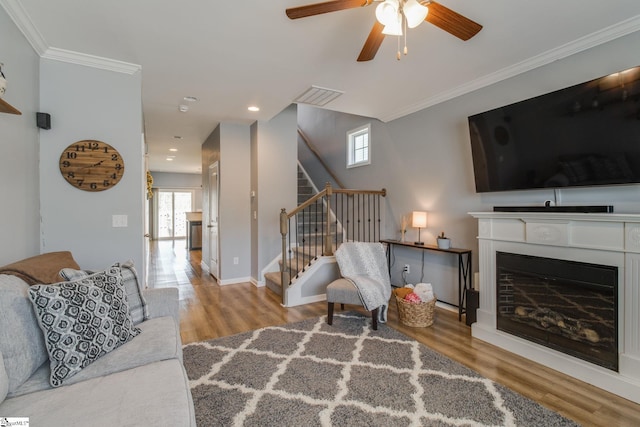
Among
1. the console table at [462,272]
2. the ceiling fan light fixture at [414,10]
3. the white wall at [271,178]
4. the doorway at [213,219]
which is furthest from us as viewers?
the doorway at [213,219]

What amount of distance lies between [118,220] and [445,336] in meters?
3.25

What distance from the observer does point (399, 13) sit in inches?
62.0

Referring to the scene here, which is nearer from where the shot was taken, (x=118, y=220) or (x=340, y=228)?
(x=118, y=220)

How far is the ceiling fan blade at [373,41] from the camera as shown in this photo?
5.83 ft

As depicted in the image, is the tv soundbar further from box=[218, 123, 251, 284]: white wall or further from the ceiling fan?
box=[218, 123, 251, 284]: white wall

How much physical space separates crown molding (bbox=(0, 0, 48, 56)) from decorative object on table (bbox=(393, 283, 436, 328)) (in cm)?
382

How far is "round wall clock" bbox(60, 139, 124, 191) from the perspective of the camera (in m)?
2.57

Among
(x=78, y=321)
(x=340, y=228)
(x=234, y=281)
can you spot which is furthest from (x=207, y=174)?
(x=78, y=321)

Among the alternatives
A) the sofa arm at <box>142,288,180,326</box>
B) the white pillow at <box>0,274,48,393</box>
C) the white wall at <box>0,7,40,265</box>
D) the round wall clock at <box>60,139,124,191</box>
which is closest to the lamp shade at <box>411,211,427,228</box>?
the sofa arm at <box>142,288,180,326</box>

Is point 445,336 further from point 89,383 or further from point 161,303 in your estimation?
point 89,383

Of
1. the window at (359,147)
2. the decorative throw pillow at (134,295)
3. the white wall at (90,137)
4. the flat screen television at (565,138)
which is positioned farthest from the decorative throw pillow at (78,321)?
the window at (359,147)

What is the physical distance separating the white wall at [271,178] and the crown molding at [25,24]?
255 centimetres

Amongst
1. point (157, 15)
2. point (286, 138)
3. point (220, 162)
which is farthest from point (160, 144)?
point (157, 15)

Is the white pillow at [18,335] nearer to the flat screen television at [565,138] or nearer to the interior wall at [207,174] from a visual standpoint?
the flat screen television at [565,138]
